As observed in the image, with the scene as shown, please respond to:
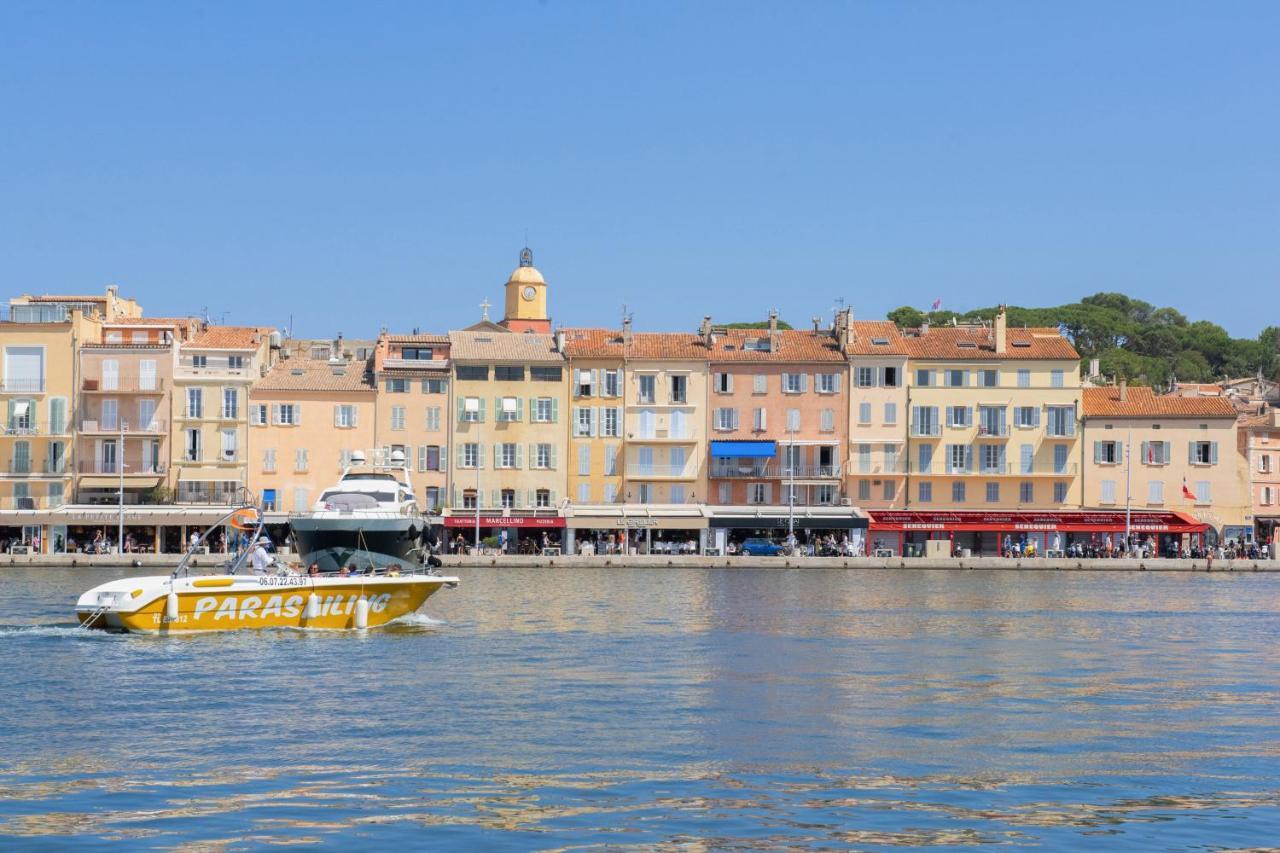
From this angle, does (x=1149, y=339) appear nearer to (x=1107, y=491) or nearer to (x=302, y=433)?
(x=1107, y=491)

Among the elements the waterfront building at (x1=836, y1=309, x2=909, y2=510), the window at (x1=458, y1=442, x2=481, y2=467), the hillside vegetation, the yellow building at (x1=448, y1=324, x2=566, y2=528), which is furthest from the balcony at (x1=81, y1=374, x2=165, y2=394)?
the hillside vegetation

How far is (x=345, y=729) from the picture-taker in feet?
85.5

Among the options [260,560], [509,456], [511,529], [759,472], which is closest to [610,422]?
[509,456]

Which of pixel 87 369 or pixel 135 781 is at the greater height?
pixel 87 369

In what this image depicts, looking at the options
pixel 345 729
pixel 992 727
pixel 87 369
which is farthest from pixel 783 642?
pixel 87 369

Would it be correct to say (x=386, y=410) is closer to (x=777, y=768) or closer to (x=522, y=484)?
(x=522, y=484)

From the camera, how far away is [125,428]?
282 feet

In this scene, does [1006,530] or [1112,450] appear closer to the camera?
[1006,530]

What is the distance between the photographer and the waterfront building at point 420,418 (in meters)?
87.7

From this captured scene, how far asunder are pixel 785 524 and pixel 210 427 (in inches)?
1126

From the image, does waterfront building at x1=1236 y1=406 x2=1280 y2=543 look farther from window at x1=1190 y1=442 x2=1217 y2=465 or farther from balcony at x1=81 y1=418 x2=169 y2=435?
balcony at x1=81 y1=418 x2=169 y2=435

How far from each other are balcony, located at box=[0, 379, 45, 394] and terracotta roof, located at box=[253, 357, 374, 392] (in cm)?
1024

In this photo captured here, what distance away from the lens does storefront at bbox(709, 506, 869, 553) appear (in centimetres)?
8662

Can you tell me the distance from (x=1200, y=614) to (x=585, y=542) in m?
37.7
